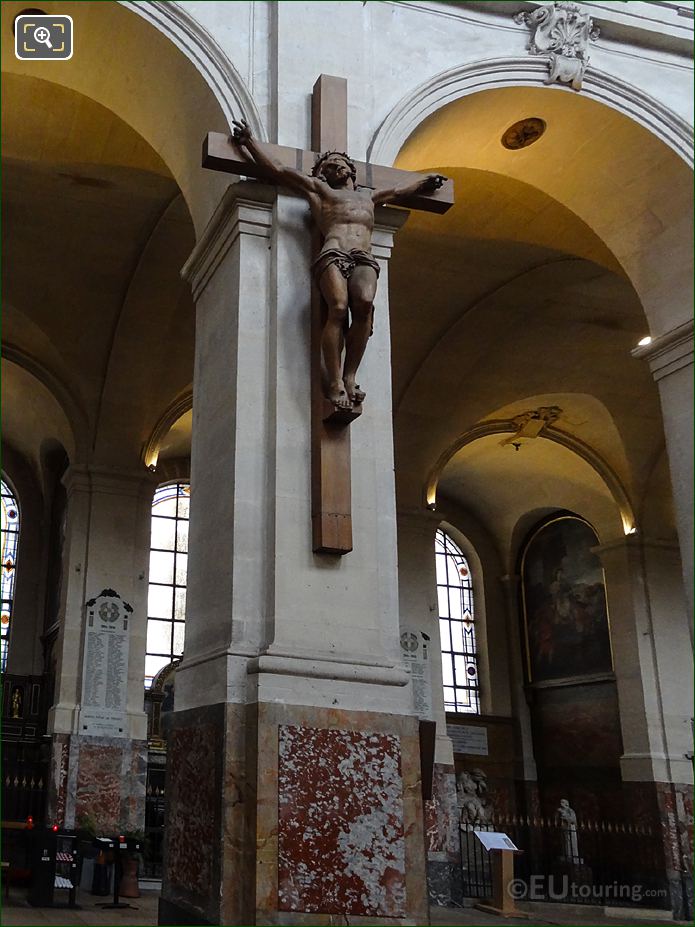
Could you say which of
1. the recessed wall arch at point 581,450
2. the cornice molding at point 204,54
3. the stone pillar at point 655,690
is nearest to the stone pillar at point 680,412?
the cornice molding at point 204,54

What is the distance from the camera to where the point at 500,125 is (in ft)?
26.8

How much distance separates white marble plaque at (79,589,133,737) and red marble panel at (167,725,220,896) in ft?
16.6

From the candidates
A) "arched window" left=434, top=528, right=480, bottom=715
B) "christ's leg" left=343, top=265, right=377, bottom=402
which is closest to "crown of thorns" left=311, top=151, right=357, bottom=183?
"christ's leg" left=343, top=265, right=377, bottom=402

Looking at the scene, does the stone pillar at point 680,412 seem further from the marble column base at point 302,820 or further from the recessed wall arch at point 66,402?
the recessed wall arch at point 66,402

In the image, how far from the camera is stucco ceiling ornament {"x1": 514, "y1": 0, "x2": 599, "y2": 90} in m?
7.92

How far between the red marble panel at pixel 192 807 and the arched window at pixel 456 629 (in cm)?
1213

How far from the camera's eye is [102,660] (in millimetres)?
11477

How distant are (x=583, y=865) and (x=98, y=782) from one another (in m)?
8.06

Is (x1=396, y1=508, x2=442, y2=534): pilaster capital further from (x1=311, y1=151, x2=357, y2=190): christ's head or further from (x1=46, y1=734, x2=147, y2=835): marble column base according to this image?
(x1=311, y1=151, x2=357, y2=190): christ's head

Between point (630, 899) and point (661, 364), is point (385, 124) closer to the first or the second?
point (661, 364)

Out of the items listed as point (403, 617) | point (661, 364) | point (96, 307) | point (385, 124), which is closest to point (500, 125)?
point (385, 124)

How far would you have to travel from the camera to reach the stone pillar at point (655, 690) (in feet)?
43.5

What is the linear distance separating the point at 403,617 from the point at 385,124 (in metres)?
6.93

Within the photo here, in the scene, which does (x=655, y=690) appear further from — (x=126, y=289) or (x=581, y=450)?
(x=126, y=289)
